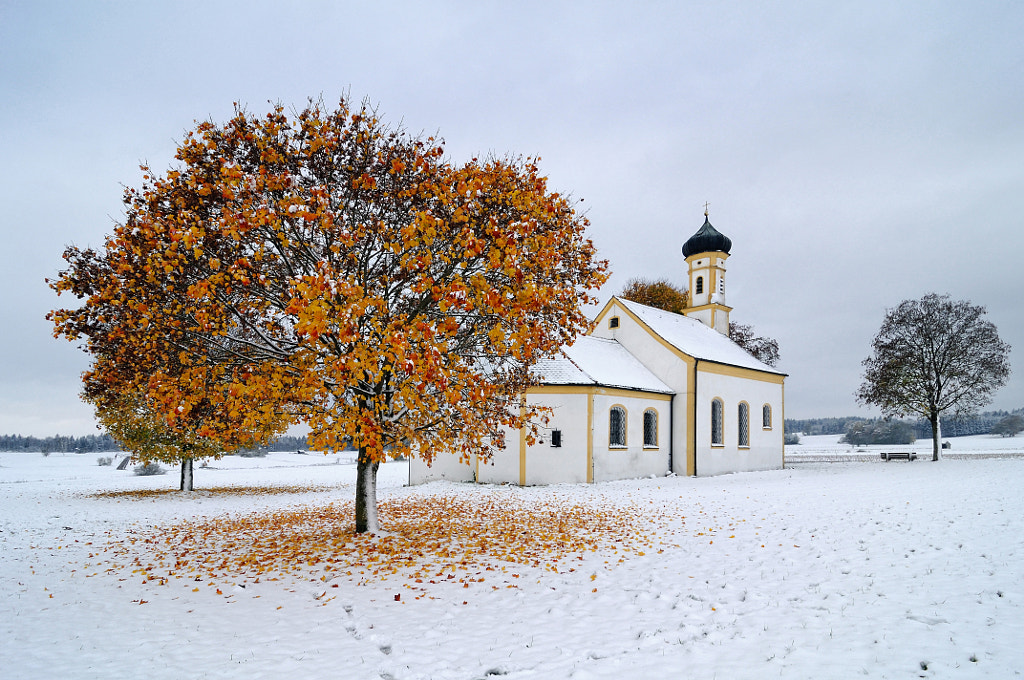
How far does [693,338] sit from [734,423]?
4711 mm

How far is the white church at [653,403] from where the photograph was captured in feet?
76.4

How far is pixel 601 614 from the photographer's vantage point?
707 cm

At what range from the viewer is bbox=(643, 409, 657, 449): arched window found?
1042 inches

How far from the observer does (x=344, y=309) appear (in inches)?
323

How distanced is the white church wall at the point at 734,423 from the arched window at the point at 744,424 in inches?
7.1

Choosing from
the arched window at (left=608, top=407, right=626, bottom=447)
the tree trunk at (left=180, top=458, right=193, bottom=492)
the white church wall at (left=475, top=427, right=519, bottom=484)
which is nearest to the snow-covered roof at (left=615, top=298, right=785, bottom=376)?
the arched window at (left=608, top=407, right=626, bottom=447)

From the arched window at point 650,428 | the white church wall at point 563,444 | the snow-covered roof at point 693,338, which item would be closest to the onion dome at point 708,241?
the snow-covered roof at point 693,338

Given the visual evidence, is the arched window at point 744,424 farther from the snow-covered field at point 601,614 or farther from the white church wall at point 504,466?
the snow-covered field at point 601,614

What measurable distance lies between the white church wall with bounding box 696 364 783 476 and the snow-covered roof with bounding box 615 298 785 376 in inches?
28.4

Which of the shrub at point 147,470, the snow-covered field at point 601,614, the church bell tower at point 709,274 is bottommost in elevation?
the shrub at point 147,470

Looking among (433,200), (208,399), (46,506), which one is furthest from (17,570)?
(46,506)

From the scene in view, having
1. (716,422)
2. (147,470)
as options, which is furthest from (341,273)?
(147,470)

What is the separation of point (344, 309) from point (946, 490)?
58.7ft

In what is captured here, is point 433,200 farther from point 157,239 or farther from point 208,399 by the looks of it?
point 208,399
